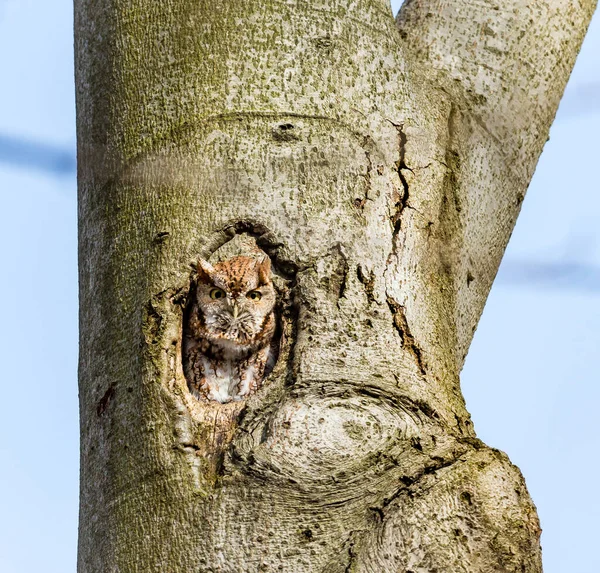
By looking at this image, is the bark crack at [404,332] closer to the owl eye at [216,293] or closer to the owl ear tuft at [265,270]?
the owl ear tuft at [265,270]

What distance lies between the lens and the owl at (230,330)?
7.46ft

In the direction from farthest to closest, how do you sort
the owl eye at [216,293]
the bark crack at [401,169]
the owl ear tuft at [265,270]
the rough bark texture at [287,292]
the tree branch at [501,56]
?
the tree branch at [501,56] → the owl eye at [216,293] → the bark crack at [401,169] → the owl ear tuft at [265,270] → the rough bark texture at [287,292]

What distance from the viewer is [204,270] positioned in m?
2.25

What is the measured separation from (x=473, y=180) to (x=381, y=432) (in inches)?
34.8

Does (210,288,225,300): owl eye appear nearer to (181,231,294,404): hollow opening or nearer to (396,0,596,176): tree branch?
(181,231,294,404): hollow opening

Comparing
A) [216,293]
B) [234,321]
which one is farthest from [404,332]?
[234,321]

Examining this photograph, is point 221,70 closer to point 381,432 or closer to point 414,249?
point 414,249

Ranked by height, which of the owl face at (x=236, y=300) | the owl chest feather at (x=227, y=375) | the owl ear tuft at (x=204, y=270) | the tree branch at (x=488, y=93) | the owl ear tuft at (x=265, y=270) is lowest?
the owl chest feather at (x=227, y=375)

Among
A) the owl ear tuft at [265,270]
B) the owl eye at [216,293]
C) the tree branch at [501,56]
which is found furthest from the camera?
the tree branch at [501,56]

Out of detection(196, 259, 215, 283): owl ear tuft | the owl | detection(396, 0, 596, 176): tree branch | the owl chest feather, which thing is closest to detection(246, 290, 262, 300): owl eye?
the owl

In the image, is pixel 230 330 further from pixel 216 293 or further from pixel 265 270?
pixel 265 270

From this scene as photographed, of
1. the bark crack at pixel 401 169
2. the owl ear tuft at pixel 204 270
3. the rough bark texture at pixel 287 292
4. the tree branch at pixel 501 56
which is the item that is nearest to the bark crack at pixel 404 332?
the rough bark texture at pixel 287 292

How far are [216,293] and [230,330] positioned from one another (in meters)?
Answer: 0.21

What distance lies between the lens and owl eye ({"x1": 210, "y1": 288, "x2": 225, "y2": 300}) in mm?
2535
